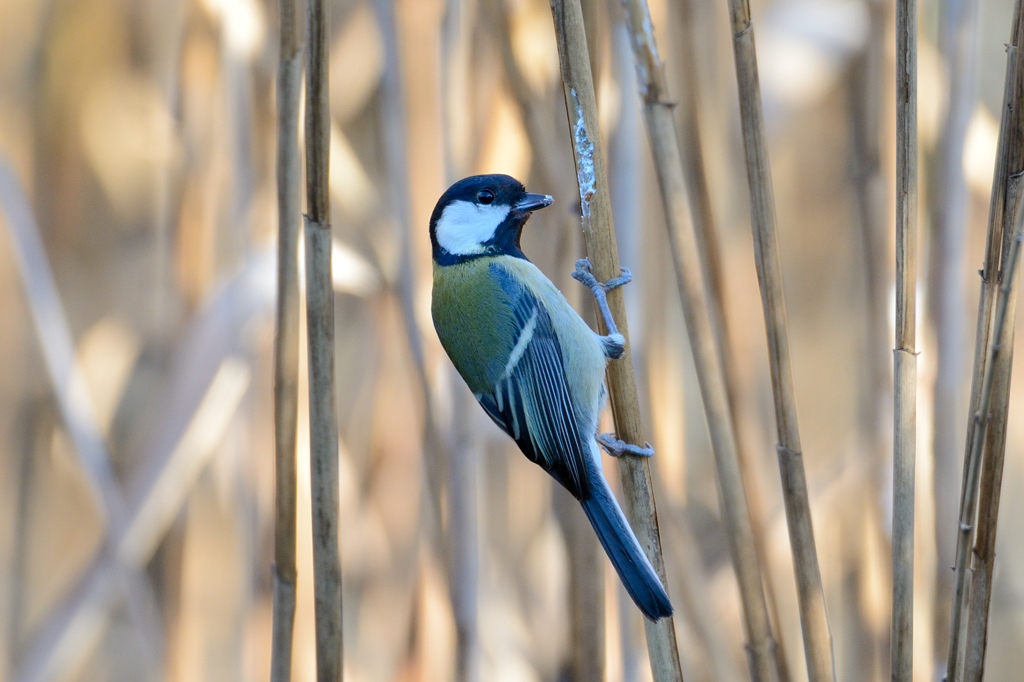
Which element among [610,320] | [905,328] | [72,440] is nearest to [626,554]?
[610,320]

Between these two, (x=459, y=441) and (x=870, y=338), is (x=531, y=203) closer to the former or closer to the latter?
(x=459, y=441)

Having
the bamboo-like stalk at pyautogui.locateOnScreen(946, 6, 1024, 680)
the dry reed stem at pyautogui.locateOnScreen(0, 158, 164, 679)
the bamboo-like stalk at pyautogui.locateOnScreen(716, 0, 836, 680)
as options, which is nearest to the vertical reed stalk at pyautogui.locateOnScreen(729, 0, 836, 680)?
the bamboo-like stalk at pyautogui.locateOnScreen(716, 0, 836, 680)

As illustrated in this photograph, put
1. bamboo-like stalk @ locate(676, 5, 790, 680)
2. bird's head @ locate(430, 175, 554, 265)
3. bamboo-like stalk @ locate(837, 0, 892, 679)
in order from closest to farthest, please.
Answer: bird's head @ locate(430, 175, 554, 265) < bamboo-like stalk @ locate(676, 5, 790, 680) < bamboo-like stalk @ locate(837, 0, 892, 679)

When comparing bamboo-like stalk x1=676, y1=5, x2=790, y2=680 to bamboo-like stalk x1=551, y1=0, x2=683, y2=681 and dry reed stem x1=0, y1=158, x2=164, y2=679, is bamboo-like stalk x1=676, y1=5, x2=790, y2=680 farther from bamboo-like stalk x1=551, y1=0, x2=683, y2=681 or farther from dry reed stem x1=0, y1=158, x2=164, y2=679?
dry reed stem x1=0, y1=158, x2=164, y2=679

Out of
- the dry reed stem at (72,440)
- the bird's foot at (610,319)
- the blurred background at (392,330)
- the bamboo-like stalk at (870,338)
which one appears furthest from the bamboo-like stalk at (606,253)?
A: the dry reed stem at (72,440)

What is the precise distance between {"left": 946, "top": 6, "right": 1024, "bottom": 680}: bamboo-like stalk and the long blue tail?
30cm

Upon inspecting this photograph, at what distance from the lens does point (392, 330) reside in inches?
45.7

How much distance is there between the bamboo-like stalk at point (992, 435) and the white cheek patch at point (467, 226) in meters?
0.51

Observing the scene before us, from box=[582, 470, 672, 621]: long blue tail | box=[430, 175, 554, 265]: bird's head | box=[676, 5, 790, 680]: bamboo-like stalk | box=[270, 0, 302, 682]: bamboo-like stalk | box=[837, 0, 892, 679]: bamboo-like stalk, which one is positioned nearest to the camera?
box=[582, 470, 672, 621]: long blue tail

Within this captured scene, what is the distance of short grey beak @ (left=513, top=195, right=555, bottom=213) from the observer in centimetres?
83

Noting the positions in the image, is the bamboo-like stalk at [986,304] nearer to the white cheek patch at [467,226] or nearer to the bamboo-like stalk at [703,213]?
the bamboo-like stalk at [703,213]

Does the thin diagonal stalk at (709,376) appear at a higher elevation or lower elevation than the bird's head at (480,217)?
lower

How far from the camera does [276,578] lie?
82 centimetres

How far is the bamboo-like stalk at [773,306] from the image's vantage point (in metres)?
0.73
